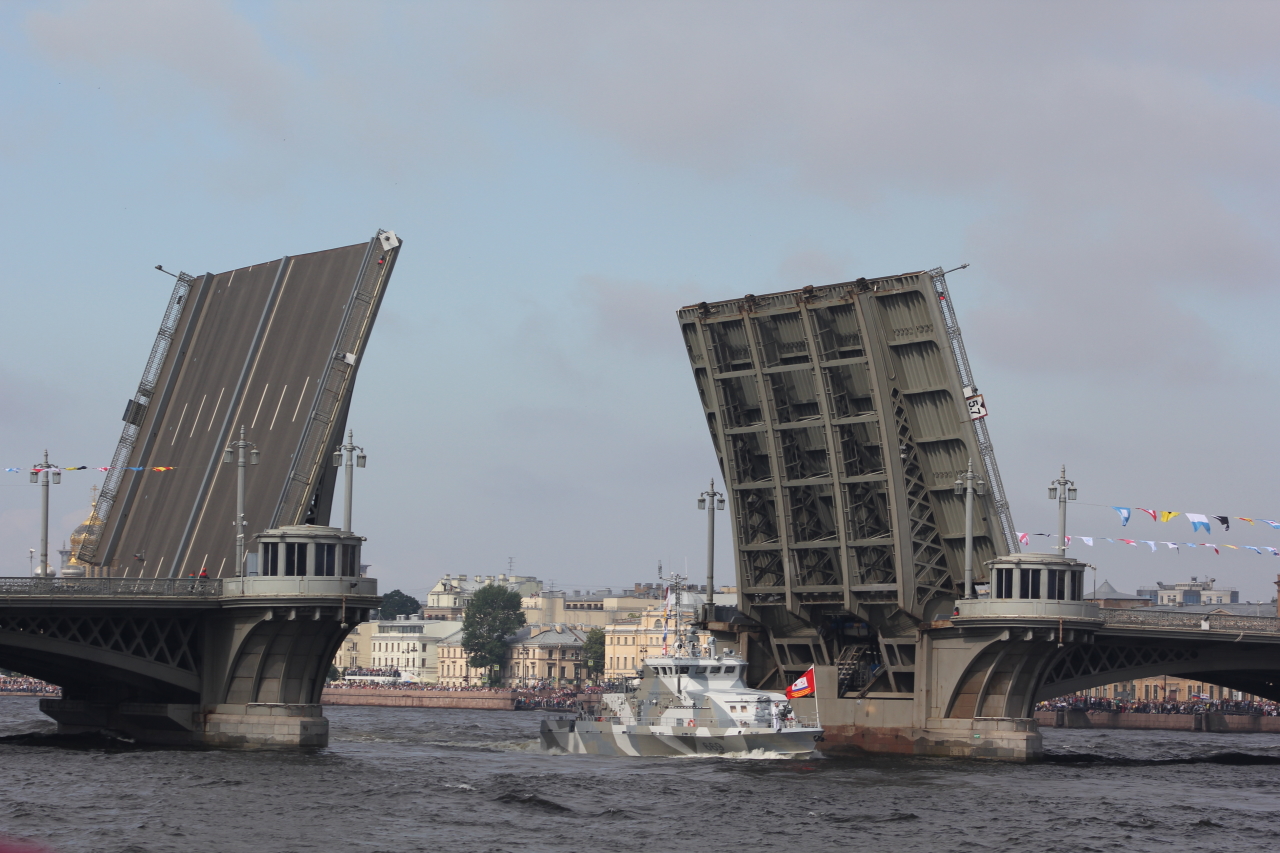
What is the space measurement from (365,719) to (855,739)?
4101 cm

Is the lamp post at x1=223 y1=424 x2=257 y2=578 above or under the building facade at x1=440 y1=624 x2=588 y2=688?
above

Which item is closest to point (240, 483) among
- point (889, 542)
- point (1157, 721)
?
point (889, 542)

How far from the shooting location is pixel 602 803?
1495 inches

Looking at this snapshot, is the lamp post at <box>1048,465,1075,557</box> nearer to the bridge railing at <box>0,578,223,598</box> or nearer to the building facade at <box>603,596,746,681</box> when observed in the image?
the bridge railing at <box>0,578,223,598</box>

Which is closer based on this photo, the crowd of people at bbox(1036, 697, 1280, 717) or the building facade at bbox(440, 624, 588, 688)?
the crowd of people at bbox(1036, 697, 1280, 717)

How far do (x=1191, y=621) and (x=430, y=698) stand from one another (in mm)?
75827

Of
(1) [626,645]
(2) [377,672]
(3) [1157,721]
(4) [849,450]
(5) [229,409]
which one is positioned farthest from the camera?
(2) [377,672]

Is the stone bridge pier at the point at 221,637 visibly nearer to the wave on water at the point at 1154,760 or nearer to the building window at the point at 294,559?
the building window at the point at 294,559

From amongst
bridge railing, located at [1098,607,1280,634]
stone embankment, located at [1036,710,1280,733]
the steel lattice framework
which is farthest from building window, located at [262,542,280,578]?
stone embankment, located at [1036,710,1280,733]

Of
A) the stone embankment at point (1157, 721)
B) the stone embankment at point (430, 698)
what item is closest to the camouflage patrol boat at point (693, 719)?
the stone embankment at point (1157, 721)

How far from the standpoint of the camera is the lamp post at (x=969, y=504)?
4909cm

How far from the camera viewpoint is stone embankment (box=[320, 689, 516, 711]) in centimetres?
12181

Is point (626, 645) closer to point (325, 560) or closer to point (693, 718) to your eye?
point (693, 718)

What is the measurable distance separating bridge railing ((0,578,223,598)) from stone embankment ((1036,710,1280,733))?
53269 mm
